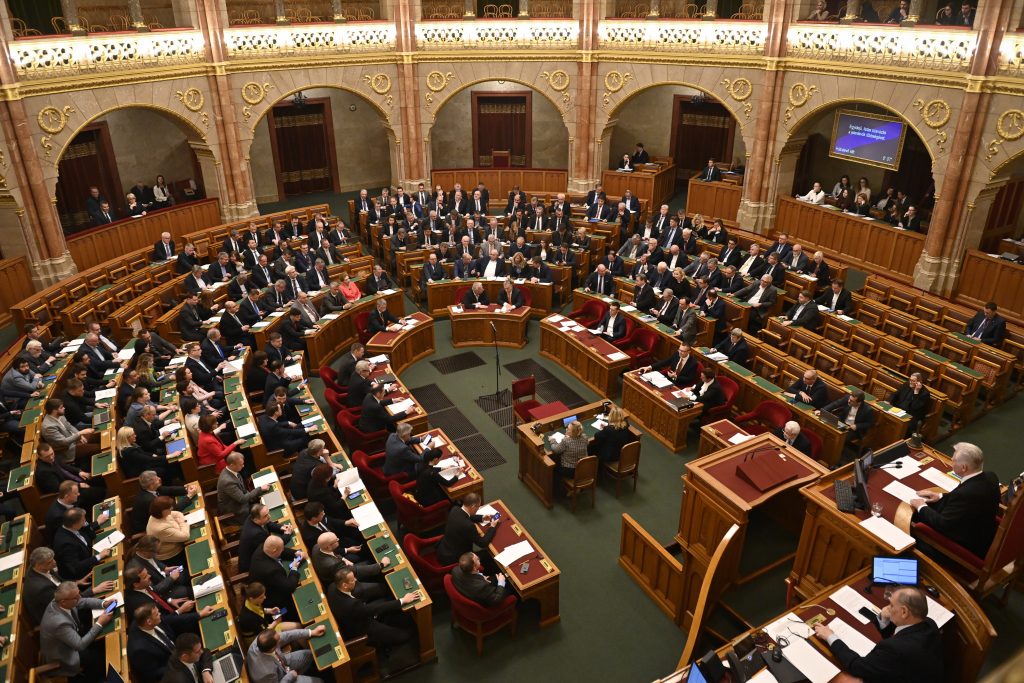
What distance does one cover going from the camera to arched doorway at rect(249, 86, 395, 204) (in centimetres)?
2256

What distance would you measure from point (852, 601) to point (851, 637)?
0.41 m

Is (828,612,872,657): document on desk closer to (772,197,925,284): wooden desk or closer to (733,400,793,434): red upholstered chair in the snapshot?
(733,400,793,434): red upholstered chair

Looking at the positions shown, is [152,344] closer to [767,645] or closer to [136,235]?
[136,235]

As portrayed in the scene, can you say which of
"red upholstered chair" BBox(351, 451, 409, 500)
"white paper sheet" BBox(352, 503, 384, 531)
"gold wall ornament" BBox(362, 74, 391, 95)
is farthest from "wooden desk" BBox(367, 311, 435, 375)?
"gold wall ornament" BBox(362, 74, 391, 95)

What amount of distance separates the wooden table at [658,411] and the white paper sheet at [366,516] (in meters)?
4.86

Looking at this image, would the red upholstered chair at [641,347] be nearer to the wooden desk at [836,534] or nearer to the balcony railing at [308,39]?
the wooden desk at [836,534]

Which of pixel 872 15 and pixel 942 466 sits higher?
pixel 872 15

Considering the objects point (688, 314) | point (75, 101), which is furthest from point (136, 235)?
point (688, 314)

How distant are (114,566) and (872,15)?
1848 cm

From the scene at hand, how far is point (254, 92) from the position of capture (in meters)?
18.8

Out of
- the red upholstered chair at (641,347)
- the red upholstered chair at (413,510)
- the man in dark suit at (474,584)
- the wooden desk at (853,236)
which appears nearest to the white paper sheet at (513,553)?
the man in dark suit at (474,584)

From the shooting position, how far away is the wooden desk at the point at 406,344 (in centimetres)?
1291

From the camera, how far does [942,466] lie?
726cm

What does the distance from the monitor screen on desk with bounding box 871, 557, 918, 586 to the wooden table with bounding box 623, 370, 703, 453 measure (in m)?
4.74
